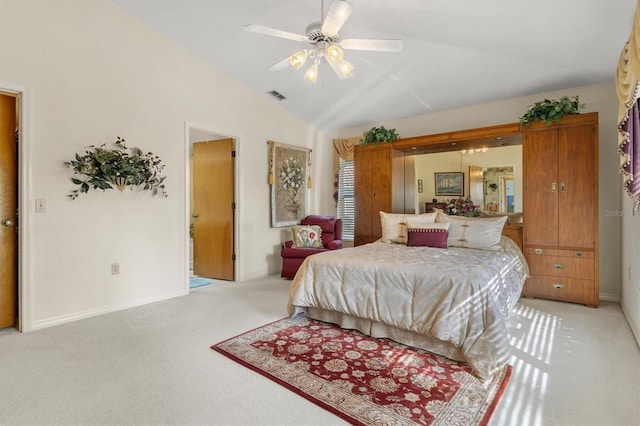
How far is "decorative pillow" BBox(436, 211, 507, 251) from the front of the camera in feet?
11.9

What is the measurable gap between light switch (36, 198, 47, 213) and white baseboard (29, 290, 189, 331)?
1035 millimetres

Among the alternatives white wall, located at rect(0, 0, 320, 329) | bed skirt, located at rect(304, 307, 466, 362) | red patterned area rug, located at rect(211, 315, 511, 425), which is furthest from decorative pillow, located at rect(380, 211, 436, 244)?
white wall, located at rect(0, 0, 320, 329)

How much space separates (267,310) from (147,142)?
2.42 metres

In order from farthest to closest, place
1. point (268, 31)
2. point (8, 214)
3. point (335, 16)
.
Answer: point (8, 214) → point (268, 31) → point (335, 16)

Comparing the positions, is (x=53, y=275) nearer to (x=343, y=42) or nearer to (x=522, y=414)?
(x=343, y=42)

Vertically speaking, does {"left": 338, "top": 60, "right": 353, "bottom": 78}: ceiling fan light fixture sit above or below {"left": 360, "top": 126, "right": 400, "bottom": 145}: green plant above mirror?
above

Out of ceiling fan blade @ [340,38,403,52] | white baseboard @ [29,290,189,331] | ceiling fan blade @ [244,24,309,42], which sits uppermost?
ceiling fan blade @ [244,24,309,42]

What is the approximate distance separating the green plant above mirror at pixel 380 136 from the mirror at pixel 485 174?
26.8 inches

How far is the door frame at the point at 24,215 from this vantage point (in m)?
2.98

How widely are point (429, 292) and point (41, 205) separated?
3.58 metres

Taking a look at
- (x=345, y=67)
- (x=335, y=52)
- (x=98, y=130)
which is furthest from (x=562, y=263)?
(x=98, y=130)

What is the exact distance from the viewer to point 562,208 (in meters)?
3.69

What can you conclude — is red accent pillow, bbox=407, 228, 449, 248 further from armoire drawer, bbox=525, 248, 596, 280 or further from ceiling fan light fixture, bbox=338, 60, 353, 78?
ceiling fan light fixture, bbox=338, 60, 353, 78

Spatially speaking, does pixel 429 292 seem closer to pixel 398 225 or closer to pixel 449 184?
pixel 398 225
